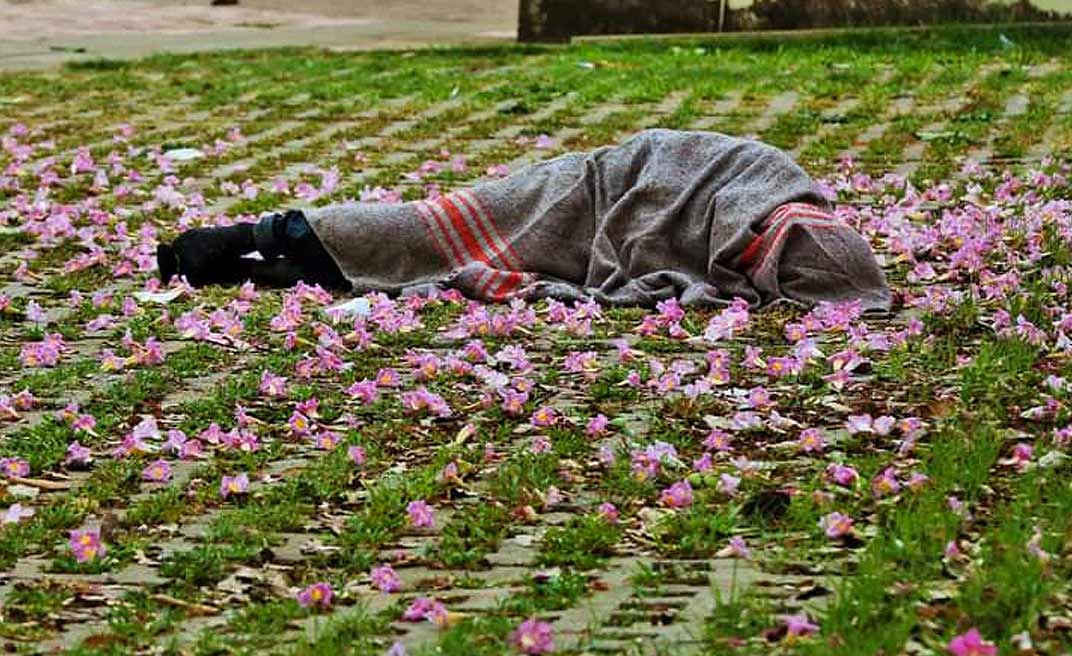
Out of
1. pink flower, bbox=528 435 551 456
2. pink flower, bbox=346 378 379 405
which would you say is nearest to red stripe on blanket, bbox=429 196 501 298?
pink flower, bbox=346 378 379 405

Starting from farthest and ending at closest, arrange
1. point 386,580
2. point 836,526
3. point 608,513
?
point 608,513 < point 836,526 < point 386,580

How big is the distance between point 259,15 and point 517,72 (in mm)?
5372

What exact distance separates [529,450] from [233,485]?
69cm

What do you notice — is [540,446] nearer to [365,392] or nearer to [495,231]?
[365,392]

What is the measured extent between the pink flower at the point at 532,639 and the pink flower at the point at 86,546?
98 centimetres

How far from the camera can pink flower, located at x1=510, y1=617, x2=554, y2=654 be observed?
348 cm

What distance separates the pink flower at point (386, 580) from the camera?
12.7 feet

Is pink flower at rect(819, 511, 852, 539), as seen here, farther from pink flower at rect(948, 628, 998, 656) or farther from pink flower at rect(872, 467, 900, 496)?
pink flower at rect(948, 628, 998, 656)

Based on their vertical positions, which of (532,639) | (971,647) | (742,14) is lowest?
(742,14)

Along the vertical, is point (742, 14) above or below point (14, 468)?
below

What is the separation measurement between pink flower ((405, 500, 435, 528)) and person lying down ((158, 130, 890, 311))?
223cm

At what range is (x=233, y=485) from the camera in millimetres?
4477

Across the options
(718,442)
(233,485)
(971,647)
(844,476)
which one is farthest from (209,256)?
(971,647)

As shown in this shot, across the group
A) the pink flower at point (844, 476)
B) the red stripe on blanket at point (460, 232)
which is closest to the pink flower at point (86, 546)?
the pink flower at point (844, 476)
